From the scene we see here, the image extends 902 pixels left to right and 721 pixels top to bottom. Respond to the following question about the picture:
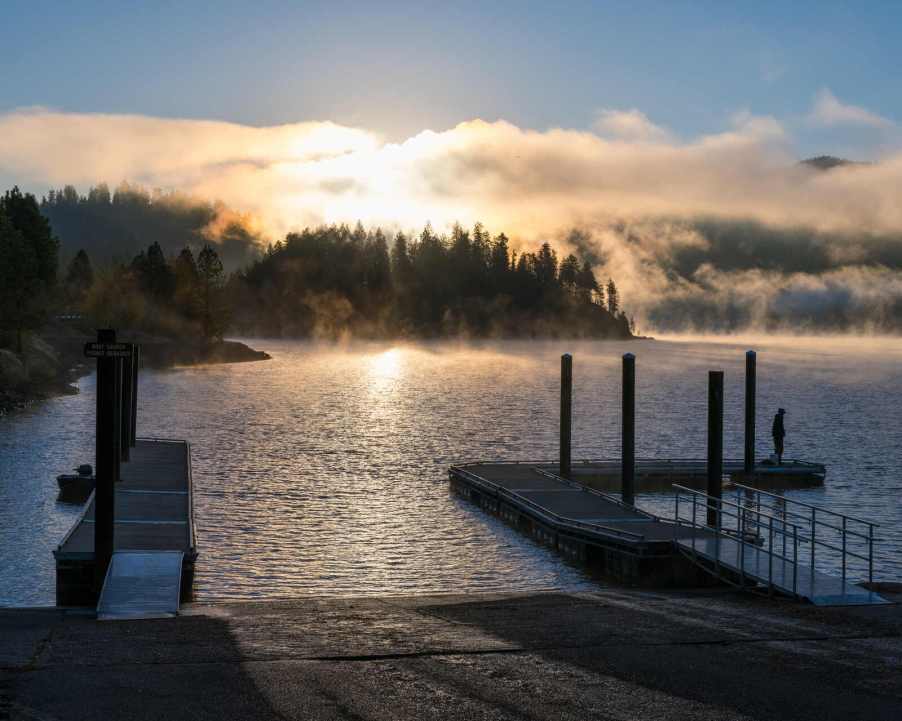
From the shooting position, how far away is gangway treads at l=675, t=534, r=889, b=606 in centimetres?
1762

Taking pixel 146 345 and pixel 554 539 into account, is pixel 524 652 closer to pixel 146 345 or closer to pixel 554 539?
pixel 554 539

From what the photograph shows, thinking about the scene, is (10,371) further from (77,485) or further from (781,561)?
(781,561)

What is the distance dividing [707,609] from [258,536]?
16702 millimetres

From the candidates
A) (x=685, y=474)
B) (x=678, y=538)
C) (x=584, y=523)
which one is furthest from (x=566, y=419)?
(x=678, y=538)

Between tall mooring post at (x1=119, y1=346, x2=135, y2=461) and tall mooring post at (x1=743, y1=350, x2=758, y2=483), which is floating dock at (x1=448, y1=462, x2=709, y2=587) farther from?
tall mooring post at (x1=119, y1=346, x2=135, y2=461)

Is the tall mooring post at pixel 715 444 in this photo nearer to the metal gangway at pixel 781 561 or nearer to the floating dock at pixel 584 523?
the metal gangway at pixel 781 561

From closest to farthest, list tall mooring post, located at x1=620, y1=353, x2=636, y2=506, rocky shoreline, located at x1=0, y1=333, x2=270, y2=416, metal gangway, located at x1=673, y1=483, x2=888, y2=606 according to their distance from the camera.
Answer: metal gangway, located at x1=673, y1=483, x2=888, y2=606, tall mooring post, located at x1=620, y1=353, x2=636, y2=506, rocky shoreline, located at x1=0, y1=333, x2=270, y2=416

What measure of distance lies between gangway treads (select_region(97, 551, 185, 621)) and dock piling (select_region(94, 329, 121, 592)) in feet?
1.08

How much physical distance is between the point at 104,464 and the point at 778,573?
487 inches

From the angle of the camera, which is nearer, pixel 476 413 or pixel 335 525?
pixel 335 525

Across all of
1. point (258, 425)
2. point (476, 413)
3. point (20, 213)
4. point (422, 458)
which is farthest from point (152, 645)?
point (20, 213)

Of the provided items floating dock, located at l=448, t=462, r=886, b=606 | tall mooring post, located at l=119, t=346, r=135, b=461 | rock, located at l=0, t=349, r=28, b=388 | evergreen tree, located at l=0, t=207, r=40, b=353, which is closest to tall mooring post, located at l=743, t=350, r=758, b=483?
floating dock, located at l=448, t=462, r=886, b=606

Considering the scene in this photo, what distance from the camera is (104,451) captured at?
1995 centimetres

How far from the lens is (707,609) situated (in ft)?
56.2
